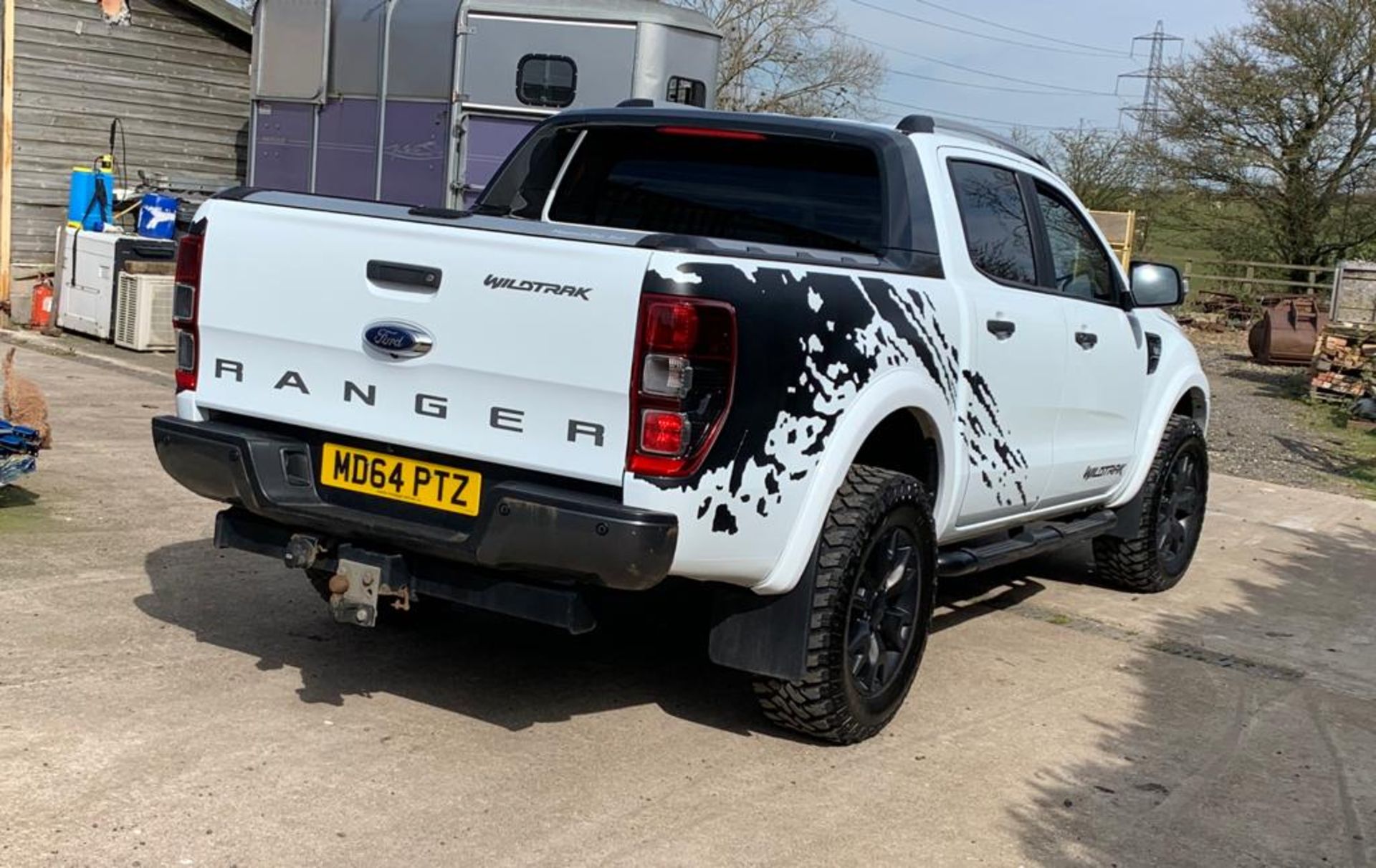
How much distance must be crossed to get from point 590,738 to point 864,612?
929 mm

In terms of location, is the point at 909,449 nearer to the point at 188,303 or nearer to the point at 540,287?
the point at 540,287

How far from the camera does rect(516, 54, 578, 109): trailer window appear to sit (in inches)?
508

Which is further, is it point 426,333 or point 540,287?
point 426,333

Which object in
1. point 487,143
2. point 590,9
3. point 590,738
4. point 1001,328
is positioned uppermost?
point 590,9

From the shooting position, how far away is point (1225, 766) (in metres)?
4.89

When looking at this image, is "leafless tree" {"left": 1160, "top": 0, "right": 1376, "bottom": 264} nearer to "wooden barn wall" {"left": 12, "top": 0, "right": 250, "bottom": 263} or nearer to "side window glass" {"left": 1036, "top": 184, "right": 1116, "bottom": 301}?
"wooden barn wall" {"left": 12, "top": 0, "right": 250, "bottom": 263}

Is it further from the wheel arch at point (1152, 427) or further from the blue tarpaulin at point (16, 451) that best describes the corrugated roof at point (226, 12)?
the wheel arch at point (1152, 427)

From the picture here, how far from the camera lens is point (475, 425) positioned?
416cm

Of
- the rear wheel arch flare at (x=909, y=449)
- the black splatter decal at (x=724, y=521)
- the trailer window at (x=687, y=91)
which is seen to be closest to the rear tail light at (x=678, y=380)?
the black splatter decal at (x=724, y=521)

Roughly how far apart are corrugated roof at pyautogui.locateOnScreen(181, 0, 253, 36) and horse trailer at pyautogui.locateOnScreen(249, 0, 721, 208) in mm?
2493

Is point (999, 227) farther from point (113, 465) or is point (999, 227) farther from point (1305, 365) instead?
point (1305, 365)

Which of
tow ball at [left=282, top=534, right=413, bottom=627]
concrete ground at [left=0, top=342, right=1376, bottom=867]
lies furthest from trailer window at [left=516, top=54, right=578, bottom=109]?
tow ball at [left=282, top=534, right=413, bottom=627]

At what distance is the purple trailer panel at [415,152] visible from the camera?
1334 cm

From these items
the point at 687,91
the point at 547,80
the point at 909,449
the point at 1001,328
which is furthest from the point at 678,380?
the point at 687,91
